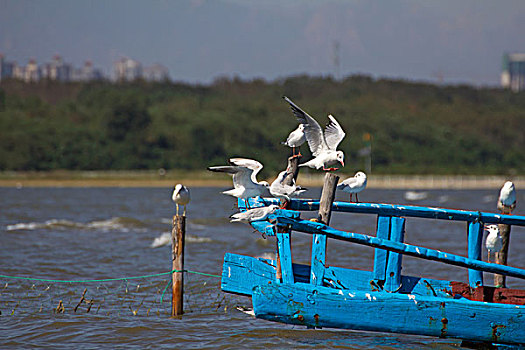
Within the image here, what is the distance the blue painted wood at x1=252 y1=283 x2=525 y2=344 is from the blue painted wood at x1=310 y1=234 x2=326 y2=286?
0.68 ft

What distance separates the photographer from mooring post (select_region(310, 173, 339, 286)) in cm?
988

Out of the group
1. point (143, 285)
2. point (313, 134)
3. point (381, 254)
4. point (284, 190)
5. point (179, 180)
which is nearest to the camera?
point (284, 190)

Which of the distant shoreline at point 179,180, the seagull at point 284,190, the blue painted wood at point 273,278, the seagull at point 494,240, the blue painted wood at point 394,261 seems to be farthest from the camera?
the distant shoreline at point 179,180

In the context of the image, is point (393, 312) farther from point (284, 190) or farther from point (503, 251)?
point (503, 251)

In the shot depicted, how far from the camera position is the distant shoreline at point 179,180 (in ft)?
278

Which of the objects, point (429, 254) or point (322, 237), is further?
point (322, 237)

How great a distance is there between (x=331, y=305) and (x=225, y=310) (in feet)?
12.2

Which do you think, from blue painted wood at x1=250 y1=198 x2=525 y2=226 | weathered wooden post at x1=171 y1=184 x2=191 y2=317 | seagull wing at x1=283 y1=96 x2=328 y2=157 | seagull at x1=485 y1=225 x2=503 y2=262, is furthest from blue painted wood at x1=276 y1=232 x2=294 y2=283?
seagull at x1=485 y1=225 x2=503 y2=262

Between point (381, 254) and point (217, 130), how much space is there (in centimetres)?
9712

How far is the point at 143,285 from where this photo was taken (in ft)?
50.5

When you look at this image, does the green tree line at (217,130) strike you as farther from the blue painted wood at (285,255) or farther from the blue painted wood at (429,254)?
the blue painted wood at (429,254)

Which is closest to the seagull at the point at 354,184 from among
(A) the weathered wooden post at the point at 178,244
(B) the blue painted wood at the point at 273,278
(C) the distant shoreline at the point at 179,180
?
(B) the blue painted wood at the point at 273,278

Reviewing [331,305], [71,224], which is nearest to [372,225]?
[71,224]

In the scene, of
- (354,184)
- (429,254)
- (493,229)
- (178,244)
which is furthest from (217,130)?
(429,254)
